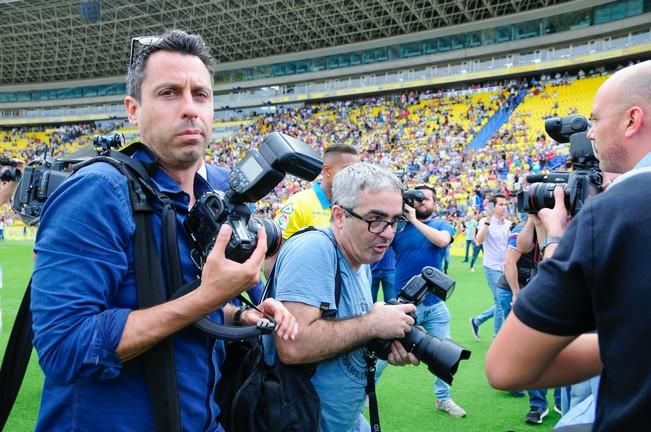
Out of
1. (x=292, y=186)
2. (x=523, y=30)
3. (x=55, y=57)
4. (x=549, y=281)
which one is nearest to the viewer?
(x=549, y=281)

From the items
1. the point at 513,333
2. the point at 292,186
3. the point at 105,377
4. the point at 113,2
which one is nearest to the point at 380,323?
the point at 513,333

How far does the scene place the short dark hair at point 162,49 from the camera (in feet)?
5.01

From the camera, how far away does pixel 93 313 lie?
4.02 ft

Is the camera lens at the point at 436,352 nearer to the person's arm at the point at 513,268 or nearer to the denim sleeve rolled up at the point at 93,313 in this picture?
the denim sleeve rolled up at the point at 93,313

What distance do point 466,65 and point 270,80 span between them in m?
16.1

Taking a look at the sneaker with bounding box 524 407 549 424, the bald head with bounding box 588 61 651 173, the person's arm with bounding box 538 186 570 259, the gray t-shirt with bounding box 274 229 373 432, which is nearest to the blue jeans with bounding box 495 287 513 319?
the sneaker with bounding box 524 407 549 424

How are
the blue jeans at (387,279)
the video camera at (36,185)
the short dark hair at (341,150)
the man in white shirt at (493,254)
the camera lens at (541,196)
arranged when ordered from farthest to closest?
the man in white shirt at (493,254) < the blue jeans at (387,279) < the short dark hair at (341,150) < the video camera at (36,185) < the camera lens at (541,196)

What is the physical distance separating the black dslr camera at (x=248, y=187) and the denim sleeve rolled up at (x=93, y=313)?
0.15m

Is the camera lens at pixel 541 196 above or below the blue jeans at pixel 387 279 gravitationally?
above

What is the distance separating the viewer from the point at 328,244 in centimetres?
205

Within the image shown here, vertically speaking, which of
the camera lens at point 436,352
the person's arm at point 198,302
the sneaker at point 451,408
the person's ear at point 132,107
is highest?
the person's ear at point 132,107

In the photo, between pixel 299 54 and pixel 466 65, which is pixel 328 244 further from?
pixel 299 54

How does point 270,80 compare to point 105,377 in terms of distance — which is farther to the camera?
point 270,80

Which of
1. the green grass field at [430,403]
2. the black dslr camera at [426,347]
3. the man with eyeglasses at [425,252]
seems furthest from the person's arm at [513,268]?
the black dslr camera at [426,347]
